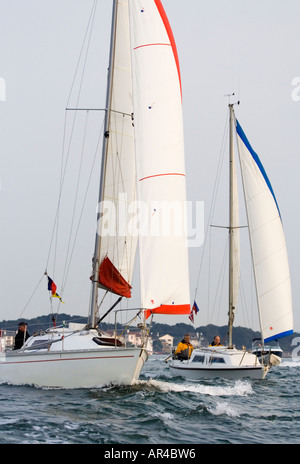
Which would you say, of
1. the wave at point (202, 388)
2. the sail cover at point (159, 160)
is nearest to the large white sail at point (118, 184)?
the sail cover at point (159, 160)

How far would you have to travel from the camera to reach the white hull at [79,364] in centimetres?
1526

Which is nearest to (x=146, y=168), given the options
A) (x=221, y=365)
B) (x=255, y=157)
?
(x=221, y=365)

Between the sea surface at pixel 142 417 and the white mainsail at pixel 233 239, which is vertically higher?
the white mainsail at pixel 233 239

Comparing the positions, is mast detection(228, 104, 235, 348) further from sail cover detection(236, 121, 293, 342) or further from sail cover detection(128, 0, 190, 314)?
sail cover detection(128, 0, 190, 314)

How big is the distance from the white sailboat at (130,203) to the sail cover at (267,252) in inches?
377

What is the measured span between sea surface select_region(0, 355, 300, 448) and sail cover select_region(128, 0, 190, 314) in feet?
8.54

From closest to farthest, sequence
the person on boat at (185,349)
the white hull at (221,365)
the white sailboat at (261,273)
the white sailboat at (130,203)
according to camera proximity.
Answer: the white sailboat at (130,203), the white hull at (221,365), the white sailboat at (261,273), the person on boat at (185,349)

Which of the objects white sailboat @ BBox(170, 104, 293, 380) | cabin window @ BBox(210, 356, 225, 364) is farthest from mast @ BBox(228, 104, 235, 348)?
cabin window @ BBox(210, 356, 225, 364)

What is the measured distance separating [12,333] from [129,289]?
15.6 ft

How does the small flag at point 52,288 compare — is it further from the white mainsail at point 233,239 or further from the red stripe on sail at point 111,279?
the white mainsail at point 233,239

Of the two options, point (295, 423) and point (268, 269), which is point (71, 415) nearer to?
point (295, 423)


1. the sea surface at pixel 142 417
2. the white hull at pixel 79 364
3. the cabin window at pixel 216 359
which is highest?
the cabin window at pixel 216 359
